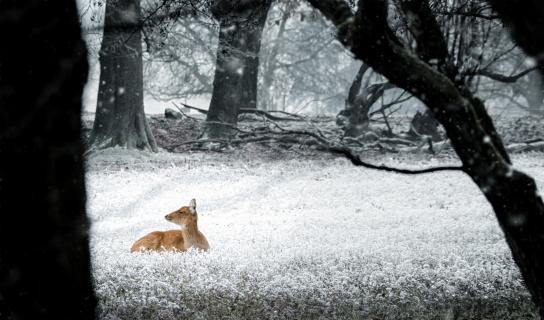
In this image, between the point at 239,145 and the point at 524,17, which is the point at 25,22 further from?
the point at 239,145

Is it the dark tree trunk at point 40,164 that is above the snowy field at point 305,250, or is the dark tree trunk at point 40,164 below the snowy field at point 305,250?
above

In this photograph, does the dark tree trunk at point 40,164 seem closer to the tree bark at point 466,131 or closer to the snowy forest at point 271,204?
the snowy forest at point 271,204

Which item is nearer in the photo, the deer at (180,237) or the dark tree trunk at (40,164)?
the dark tree trunk at (40,164)

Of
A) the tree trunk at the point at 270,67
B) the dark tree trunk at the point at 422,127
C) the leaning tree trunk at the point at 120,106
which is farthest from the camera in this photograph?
the tree trunk at the point at 270,67

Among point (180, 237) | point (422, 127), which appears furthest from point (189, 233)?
point (422, 127)

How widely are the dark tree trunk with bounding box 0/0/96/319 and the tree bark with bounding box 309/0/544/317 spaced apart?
186 cm

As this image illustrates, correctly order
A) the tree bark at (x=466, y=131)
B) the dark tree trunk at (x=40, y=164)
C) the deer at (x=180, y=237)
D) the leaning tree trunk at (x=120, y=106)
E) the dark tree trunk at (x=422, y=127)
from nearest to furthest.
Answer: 1. the dark tree trunk at (x=40, y=164)
2. the tree bark at (x=466, y=131)
3. the deer at (x=180, y=237)
4. the leaning tree trunk at (x=120, y=106)
5. the dark tree trunk at (x=422, y=127)

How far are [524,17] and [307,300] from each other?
14.9 ft

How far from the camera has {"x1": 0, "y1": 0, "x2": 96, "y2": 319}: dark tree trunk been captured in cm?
401

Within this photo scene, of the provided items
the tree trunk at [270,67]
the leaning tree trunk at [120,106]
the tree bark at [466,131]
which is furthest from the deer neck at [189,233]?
the tree trunk at [270,67]

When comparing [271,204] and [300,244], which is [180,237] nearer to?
[300,244]

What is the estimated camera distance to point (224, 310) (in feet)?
22.5

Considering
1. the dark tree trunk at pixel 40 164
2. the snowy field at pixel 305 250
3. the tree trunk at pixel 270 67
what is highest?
the tree trunk at pixel 270 67

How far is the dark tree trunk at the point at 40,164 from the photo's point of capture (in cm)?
401
